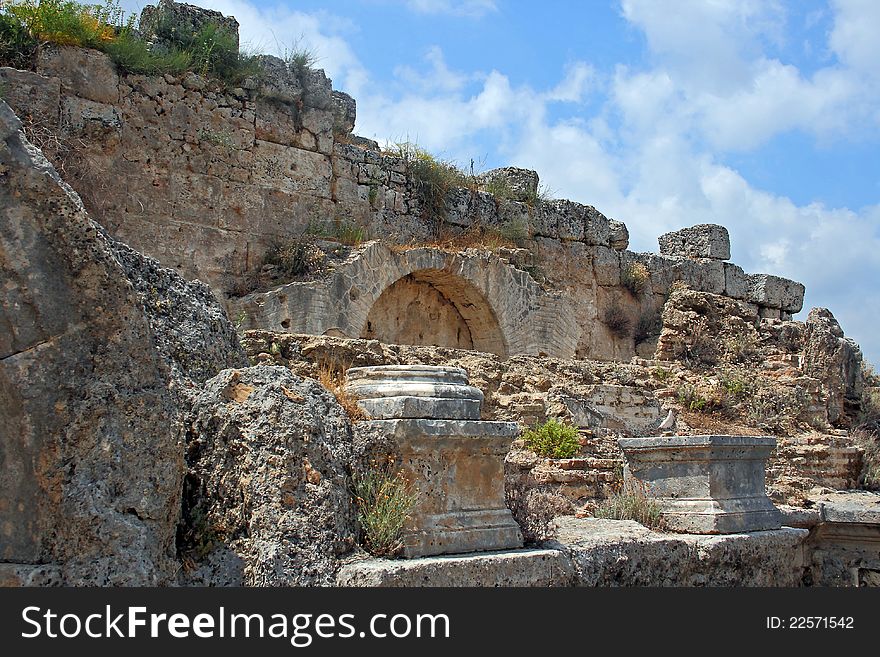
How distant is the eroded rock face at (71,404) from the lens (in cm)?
321

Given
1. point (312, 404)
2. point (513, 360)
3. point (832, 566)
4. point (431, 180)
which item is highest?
point (431, 180)

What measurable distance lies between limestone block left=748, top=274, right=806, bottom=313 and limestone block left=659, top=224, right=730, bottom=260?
0.75 meters

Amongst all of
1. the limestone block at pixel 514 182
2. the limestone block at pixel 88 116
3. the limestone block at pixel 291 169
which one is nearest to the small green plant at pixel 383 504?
the limestone block at pixel 88 116

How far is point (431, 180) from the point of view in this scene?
1410 cm

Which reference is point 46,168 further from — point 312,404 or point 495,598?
point 495,598

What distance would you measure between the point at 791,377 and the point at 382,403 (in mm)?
9238

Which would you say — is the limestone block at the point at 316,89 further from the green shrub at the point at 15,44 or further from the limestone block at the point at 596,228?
the limestone block at the point at 596,228

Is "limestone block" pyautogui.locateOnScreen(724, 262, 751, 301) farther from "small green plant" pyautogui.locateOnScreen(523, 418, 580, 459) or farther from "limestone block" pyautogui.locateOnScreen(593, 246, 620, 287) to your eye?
"small green plant" pyautogui.locateOnScreen(523, 418, 580, 459)

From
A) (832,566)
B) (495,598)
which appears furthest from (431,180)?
(495,598)

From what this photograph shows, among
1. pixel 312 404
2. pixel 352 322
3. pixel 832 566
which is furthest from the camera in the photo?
pixel 352 322

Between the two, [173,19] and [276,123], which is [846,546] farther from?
[173,19]

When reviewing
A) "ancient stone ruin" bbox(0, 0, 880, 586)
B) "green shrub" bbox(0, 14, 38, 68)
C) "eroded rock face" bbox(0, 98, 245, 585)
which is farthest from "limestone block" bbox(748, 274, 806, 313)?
"eroded rock face" bbox(0, 98, 245, 585)

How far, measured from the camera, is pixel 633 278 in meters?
16.0

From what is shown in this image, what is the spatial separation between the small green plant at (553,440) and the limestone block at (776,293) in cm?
1008
